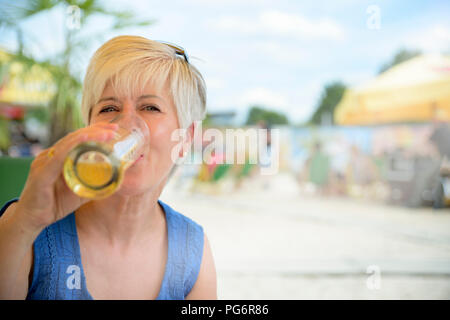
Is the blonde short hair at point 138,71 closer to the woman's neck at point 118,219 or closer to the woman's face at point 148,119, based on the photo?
the woman's face at point 148,119

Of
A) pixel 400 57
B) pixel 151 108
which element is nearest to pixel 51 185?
pixel 151 108

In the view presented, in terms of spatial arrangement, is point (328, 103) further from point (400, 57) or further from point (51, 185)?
point (51, 185)

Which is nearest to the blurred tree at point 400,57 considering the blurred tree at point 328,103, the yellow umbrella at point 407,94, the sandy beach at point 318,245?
the yellow umbrella at point 407,94

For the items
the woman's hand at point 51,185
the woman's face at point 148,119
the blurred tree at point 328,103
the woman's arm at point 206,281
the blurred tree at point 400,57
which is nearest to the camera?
the woman's hand at point 51,185

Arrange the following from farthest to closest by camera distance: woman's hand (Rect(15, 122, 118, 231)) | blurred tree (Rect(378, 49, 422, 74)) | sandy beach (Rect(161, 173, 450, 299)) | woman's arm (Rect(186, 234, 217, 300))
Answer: blurred tree (Rect(378, 49, 422, 74))
sandy beach (Rect(161, 173, 450, 299))
woman's arm (Rect(186, 234, 217, 300))
woman's hand (Rect(15, 122, 118, 231))

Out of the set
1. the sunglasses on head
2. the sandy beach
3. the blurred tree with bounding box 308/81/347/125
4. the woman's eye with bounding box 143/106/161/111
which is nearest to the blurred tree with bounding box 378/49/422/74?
the blurred tree with bounding box 308/81/347/125

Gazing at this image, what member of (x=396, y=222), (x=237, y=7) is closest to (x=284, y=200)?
(x=396, y=222)

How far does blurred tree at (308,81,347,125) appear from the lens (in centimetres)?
502

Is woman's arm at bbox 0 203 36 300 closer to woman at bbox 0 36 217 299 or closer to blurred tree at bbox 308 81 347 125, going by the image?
woman at bbox 0 36 217 299

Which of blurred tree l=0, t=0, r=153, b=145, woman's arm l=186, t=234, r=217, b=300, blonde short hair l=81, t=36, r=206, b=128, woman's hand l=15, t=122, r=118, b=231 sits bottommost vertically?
woman's arm l=186, t=234, r=217, b=300

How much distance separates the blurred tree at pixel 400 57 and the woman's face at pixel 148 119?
3.42 meters

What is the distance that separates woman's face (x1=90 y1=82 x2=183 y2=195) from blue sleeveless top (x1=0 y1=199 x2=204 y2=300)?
0.46 ft

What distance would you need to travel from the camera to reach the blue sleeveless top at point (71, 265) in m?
0.59

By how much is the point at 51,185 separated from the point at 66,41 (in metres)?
1.62
